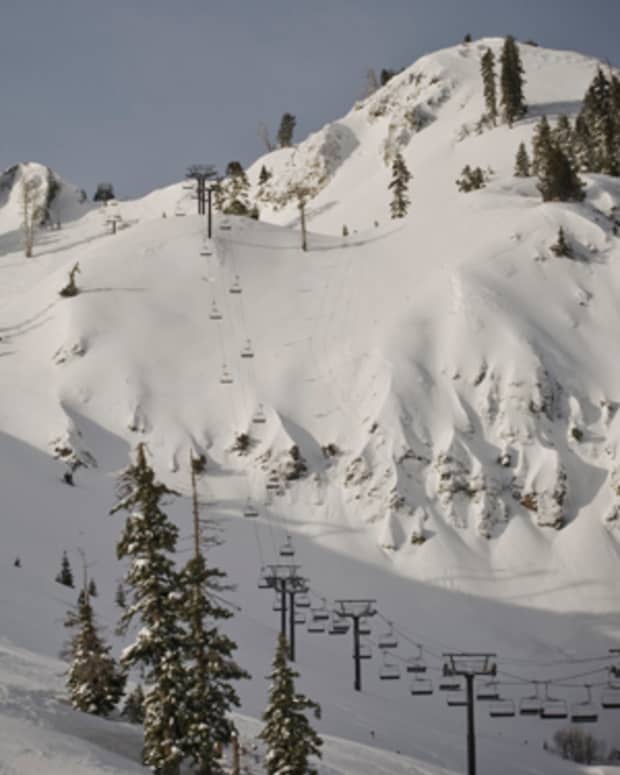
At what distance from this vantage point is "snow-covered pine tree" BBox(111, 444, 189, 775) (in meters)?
20.9

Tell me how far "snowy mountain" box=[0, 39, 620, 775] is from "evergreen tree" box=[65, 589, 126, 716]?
30.9 feet

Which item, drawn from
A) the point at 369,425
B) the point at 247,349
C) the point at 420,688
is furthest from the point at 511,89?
the point at 420,688

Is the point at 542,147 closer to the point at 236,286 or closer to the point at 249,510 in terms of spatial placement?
the point at 236,286

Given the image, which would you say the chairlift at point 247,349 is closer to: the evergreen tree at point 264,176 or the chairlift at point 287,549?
the chairlift at point 287,549

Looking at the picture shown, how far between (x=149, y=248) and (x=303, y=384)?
1019 inches

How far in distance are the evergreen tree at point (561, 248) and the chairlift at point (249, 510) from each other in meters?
37.3

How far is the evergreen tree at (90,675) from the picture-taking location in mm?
24844

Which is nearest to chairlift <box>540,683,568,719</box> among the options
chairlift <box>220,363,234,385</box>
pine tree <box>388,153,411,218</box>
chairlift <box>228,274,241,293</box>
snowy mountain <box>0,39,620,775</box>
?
snowy mountain <box>0,39,620,775</box>

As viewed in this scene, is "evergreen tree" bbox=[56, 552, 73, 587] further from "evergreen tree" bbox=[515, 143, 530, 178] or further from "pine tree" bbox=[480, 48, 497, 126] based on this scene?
"pine tree" bbox=[480, 48, 497, 126]

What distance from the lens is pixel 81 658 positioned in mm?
24922

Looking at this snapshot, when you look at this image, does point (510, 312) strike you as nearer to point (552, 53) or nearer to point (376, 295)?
point (376, 295)

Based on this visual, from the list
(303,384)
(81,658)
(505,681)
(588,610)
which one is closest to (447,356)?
(303,384)

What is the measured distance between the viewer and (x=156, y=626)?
70.8ft

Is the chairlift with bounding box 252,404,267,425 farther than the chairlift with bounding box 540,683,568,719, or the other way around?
the chairlift with bounding box 252,404,267,425
